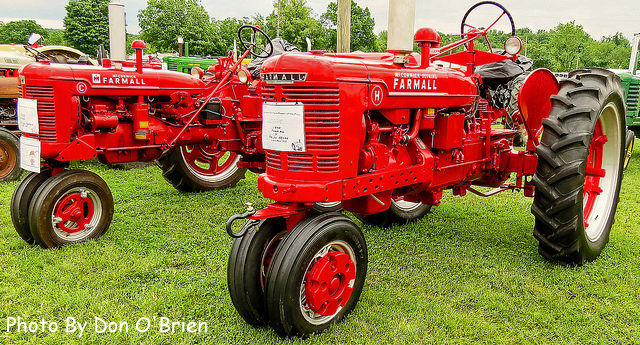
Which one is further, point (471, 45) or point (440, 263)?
point (471, 45)

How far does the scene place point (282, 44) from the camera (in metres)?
6.48

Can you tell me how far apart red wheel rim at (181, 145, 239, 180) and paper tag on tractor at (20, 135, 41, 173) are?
202cm

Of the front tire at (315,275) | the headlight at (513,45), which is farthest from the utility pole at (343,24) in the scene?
the front tire at (315,275)

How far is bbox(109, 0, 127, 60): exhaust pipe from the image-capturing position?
14.7 ft

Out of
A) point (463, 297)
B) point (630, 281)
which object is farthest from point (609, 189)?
point (463, 297)

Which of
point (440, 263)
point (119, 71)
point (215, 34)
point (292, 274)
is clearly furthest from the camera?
point (215, 34)

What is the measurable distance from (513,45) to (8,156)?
20.6 ft

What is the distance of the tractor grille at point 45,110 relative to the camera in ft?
14.1

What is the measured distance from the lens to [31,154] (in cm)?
411

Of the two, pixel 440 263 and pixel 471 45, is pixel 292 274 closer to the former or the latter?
pixel 440 263

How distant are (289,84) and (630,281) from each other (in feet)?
9.77

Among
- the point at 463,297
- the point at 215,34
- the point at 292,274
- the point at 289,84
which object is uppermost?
the point at 215,34

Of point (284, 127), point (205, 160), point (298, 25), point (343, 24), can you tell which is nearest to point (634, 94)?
point (343, 24)

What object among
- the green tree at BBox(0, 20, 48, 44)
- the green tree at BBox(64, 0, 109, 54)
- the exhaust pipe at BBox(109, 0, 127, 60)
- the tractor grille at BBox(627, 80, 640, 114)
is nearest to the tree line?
the green tree at BBox(64, 0, 109, 54)
